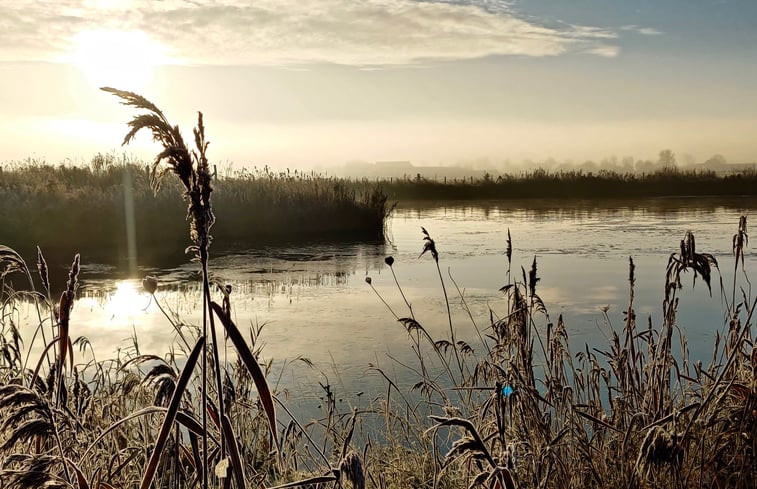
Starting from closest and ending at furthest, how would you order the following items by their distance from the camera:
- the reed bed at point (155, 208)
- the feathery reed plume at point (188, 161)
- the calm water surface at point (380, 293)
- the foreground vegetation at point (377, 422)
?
the feathery reed plume at point (188, 161) → the foreground vegetation at point (377, 422) → the calm water surface at point (380, 293) → the reed bed at point (155, 208)

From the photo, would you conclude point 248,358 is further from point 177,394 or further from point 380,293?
point 380,293

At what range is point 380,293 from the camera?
884cm

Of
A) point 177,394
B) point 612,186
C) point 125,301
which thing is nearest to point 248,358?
point 177,394

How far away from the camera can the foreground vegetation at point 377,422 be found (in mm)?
990

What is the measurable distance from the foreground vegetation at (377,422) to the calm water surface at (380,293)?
0.49m

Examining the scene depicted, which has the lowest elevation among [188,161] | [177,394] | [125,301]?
[125,301]

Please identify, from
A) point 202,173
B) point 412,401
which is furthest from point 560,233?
point 202,173

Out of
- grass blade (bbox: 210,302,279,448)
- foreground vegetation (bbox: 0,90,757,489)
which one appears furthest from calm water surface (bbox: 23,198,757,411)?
grass blade (bbox: 210,302,279,448)

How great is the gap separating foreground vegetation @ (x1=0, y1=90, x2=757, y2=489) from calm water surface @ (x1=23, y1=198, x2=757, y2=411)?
49cm

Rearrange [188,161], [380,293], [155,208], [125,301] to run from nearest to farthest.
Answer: [188,161], [125,301], [380,293], [155,208]

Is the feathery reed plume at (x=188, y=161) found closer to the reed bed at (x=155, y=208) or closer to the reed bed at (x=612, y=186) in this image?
the reed bed at (x=155, y=208)

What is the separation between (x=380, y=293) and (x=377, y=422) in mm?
4304

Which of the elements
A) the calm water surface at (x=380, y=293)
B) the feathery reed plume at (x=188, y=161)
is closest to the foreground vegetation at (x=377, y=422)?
the feathery reed plume at (x=188, y=161)

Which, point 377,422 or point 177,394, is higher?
point 177,394
